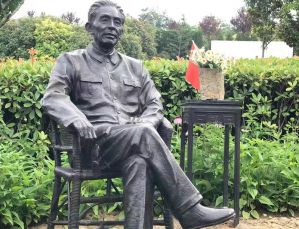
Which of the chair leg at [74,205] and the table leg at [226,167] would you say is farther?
the table leg at [226,167]

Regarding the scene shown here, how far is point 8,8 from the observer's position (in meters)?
15.5

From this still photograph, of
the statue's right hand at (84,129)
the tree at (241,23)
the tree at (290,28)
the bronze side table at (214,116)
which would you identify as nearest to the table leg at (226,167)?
the bronze side table at (214,116)

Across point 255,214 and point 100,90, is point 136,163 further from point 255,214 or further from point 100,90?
point 255,214

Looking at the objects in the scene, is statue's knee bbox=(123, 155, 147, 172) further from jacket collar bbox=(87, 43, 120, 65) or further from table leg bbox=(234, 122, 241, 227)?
table leg bbox=(234, 122, 241, 227)

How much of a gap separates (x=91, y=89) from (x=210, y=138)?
6.59 feet

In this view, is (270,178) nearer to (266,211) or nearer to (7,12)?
(266,211)

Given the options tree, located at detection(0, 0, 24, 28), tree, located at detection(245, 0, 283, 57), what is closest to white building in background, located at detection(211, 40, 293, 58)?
tree, located at detection(245, 0, 283, 57)

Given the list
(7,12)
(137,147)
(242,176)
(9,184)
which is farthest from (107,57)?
(7,12)

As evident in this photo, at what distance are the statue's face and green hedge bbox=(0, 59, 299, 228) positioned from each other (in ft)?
4.73

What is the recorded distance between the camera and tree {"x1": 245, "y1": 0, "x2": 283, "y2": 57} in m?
28.2

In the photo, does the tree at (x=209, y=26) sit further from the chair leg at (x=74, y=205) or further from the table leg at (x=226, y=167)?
the chair leg at (x=74, y=205)

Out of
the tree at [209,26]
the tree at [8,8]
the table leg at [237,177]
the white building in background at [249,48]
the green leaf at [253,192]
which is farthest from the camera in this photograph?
the tree at [209,26]

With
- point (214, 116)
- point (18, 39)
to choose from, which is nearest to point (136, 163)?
point (214, 116)

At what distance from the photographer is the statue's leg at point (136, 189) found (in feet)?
11.1
